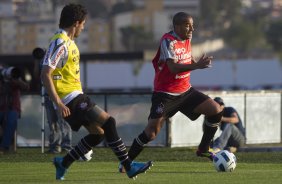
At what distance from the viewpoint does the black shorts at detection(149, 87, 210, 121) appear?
47.4 feet

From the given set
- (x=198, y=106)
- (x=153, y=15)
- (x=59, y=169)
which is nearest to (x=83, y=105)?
(x=59, y=169)

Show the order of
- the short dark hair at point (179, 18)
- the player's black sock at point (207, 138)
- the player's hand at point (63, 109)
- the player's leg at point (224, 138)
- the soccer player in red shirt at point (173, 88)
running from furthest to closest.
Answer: the player's leg at point (224, 138) < the player's black sock at point (207, 138) < the short dark hair at point (179, 18) < the soccer player in red shirt at point (173, 88) < the player's hand at point (63, 109)

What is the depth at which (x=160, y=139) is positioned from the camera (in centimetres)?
2236

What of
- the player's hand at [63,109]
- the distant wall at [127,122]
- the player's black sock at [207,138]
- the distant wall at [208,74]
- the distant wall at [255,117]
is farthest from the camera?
the distant wall at [208,74]

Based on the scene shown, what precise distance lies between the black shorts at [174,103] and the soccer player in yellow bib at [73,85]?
1492mm

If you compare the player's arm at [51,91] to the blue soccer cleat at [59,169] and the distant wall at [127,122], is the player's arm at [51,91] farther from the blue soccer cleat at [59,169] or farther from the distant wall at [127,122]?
the distant wall at [127,122]

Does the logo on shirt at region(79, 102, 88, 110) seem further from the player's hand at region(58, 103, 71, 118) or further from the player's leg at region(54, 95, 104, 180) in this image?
the player's hand at region(58, 103, 71, 118)

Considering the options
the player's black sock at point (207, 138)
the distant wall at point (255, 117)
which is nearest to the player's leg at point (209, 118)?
the player's black sock at point (207, 138)

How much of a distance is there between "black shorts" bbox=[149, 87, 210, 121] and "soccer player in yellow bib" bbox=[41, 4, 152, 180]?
4.90 feet

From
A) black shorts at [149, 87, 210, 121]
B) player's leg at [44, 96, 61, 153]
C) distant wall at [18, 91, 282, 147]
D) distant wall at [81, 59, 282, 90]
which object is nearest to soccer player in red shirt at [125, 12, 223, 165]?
black shorts at [149, 87, 210, 121]

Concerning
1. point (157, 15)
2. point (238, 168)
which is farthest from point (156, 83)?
point (157, 15)

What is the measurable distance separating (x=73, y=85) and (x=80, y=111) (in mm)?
352

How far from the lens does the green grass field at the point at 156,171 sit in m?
13.2

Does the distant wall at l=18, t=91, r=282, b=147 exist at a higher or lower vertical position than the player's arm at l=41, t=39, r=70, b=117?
lower
